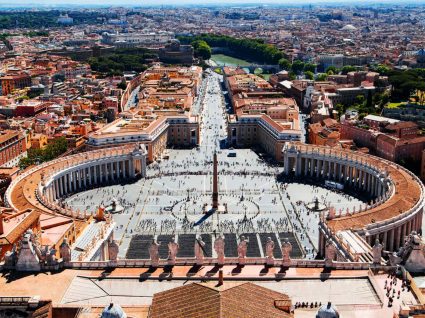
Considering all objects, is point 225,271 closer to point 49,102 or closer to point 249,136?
point 249,136

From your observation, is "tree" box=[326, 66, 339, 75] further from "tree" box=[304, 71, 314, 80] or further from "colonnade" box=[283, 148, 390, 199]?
"colonnade" box=[283, 148, 390, 199]

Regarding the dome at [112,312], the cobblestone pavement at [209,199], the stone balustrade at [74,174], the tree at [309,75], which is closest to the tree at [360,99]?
the tree at [309,75]

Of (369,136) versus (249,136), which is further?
(249,136)

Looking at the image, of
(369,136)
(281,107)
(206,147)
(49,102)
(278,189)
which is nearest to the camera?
(278,189)

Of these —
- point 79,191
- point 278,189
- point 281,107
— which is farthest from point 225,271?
point 281,107

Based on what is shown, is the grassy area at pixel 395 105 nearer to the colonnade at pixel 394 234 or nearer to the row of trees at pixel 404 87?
the row of trees at pixel 404 87

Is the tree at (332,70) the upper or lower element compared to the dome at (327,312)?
lower
